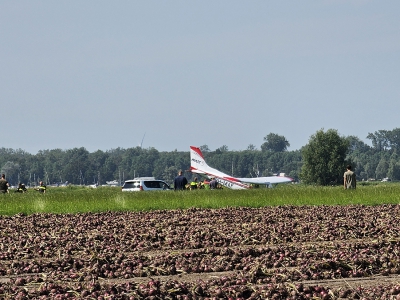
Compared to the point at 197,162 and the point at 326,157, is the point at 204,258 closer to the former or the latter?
the point at 197,162

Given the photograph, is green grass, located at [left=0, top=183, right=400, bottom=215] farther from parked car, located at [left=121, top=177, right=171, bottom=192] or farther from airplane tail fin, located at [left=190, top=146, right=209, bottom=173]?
airplane tail fin, located at [left=190, top=146, right=209, bottom=173]

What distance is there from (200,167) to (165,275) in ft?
222

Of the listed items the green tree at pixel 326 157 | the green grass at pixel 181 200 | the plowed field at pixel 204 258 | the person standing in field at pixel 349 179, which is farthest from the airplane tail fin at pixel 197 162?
the plowed field at pixel 204 258

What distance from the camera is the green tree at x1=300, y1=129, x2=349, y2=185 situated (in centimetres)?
13112

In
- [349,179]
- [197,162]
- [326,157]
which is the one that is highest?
[326,157]

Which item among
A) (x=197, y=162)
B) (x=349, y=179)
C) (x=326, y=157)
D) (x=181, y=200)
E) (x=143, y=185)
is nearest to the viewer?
(x=181, y=200)

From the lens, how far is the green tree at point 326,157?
131 metres

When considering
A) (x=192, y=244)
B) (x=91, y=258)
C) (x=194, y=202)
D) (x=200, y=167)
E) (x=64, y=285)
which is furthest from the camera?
(x=200, y=167)

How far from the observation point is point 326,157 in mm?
132875

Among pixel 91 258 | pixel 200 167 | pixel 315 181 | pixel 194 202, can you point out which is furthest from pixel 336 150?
pixel 91 258

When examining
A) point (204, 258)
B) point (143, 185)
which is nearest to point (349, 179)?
point (143, 185)

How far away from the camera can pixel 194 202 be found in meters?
29.6

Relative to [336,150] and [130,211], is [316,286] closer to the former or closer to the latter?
[130,211]

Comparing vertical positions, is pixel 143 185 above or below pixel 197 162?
below
